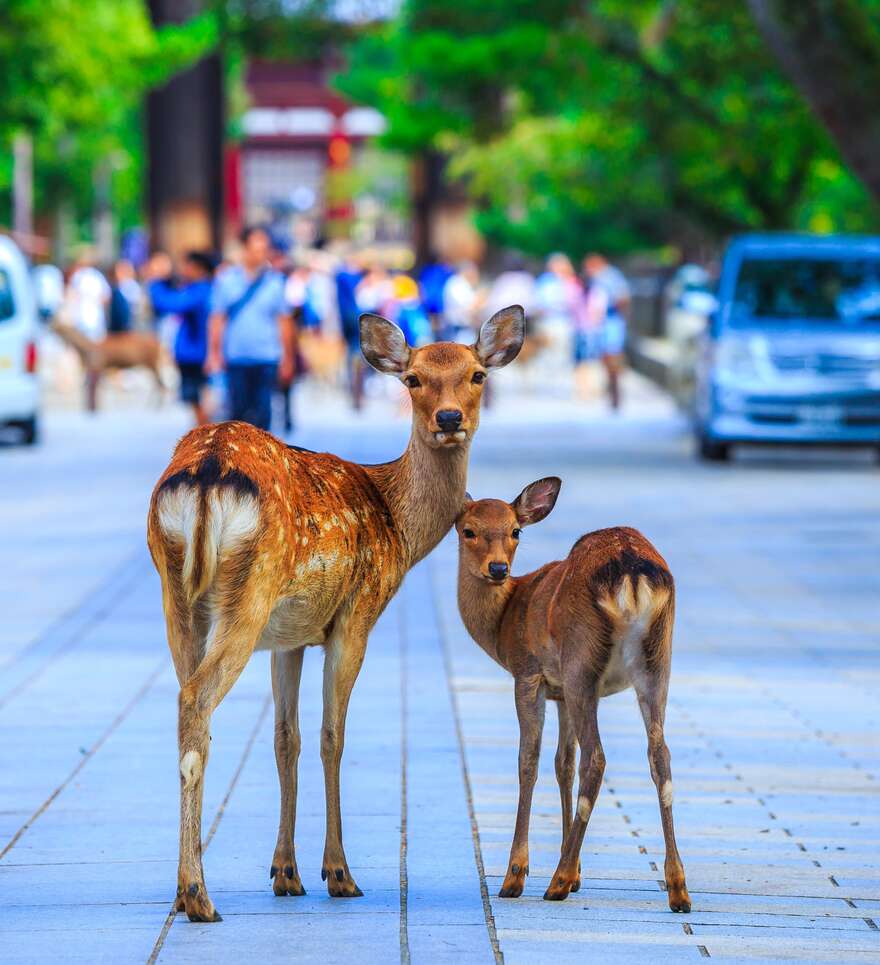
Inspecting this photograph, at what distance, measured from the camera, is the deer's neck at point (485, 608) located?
5840 millimetres

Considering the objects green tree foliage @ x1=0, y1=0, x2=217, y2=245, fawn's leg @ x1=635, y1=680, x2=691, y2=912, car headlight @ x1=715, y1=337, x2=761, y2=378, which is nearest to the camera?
fawn's leg @ x1=635, y1=680, x2=691, y2=912

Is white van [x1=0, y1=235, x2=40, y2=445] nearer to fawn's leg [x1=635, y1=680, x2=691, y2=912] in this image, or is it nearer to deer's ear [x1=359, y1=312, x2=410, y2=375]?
deer's ear [x1=359, y1=312, x2=410, y2=375]

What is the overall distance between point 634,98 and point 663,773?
24.2 metres

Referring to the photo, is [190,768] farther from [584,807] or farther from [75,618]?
[75,618]

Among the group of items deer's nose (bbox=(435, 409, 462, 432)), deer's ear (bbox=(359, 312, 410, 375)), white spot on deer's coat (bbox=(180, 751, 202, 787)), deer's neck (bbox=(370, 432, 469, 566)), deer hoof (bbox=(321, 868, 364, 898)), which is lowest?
deer hoof (bbox=(321, 868, 364, 898))

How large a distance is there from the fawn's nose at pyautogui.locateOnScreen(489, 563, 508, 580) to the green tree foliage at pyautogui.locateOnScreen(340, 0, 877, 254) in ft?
63.7

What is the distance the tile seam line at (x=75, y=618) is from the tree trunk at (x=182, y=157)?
78.0 feet

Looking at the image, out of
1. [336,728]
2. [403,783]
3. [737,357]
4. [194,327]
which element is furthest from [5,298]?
[336,728]

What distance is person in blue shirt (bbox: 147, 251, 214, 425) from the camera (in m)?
18.8

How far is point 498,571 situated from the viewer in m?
5.59

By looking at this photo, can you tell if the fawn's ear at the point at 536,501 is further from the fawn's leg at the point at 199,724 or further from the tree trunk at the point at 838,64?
the tree trunk at the point at 838,64

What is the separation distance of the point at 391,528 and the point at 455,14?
2095 centimetres

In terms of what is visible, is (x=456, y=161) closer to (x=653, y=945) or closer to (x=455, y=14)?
(x=455, y=14)

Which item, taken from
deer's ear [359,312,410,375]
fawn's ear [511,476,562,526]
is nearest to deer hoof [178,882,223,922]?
fawn's ear [511,476,562,526]
